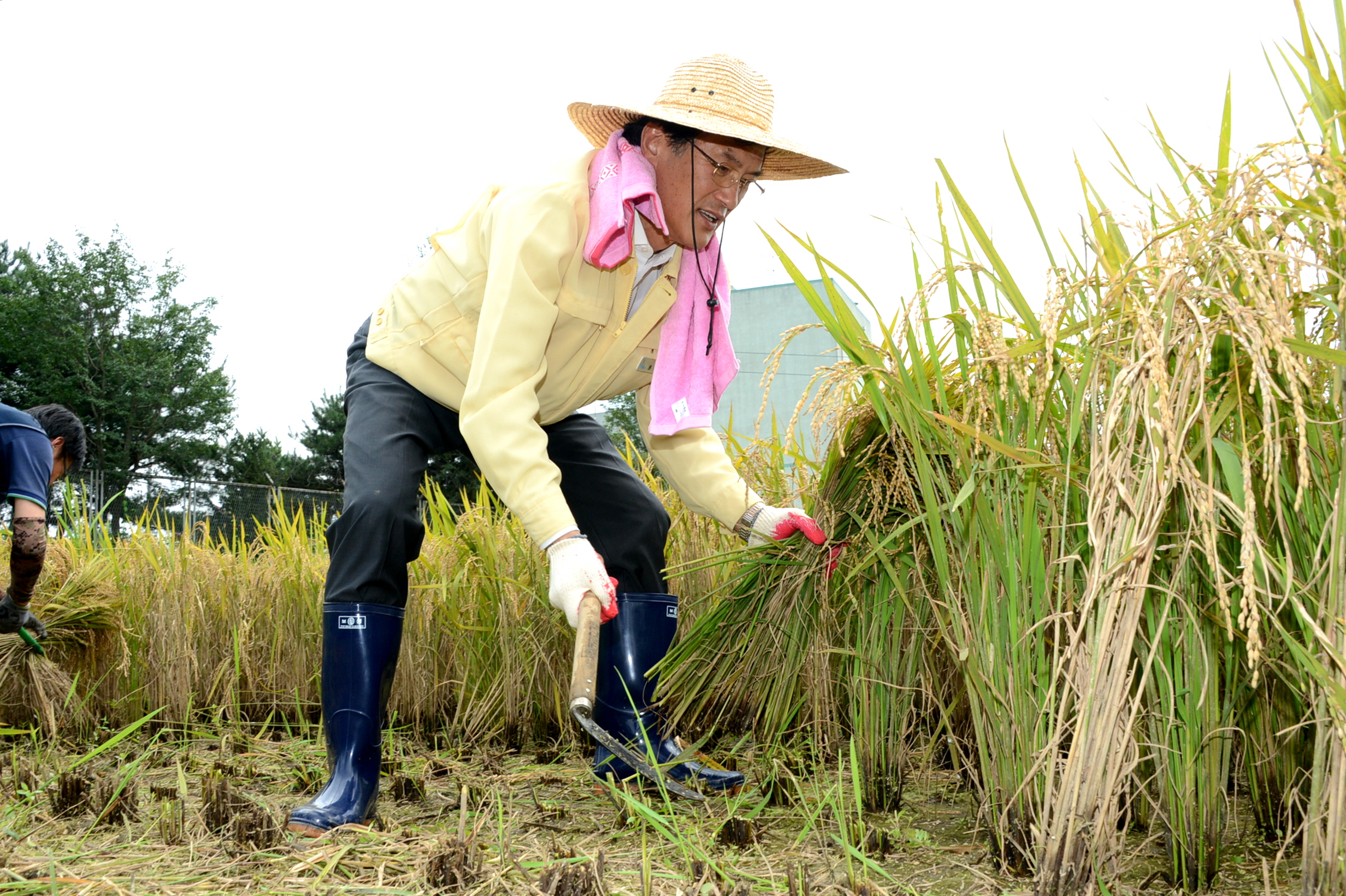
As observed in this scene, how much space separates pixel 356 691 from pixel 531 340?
79 cm

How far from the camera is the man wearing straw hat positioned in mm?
1946

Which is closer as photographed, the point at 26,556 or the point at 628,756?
the point at 628,756

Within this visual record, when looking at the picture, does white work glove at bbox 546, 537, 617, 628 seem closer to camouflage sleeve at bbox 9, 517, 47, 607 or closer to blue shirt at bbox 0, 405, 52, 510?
camouflage sleeve at bbox 9, 517, 47, 607

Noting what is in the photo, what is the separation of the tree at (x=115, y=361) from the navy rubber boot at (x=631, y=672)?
84.8 feet

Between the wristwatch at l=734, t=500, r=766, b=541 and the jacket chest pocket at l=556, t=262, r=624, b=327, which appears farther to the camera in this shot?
the wristwatch at l=734, t=500, r=766, b=541

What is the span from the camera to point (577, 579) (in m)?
1.85

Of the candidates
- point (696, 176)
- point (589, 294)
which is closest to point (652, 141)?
point (696, 176)

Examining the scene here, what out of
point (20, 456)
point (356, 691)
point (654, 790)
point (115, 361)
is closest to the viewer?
point (356, 691)

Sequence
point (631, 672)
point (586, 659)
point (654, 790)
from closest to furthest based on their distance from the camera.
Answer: point (586, 659) → point (654, 790) → point (631, 672)

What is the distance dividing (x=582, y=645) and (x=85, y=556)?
117 inches

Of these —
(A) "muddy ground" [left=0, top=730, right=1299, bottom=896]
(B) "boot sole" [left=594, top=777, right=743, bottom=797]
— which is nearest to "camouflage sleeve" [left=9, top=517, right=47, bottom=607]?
(A) "muddy ground" [left=0, top=730, right=1299, bottom=896]

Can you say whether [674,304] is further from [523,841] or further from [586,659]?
[523,841]

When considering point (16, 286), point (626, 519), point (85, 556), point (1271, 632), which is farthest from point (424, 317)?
point (16, 286)

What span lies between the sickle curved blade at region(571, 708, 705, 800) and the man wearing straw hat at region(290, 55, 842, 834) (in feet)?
0.56
